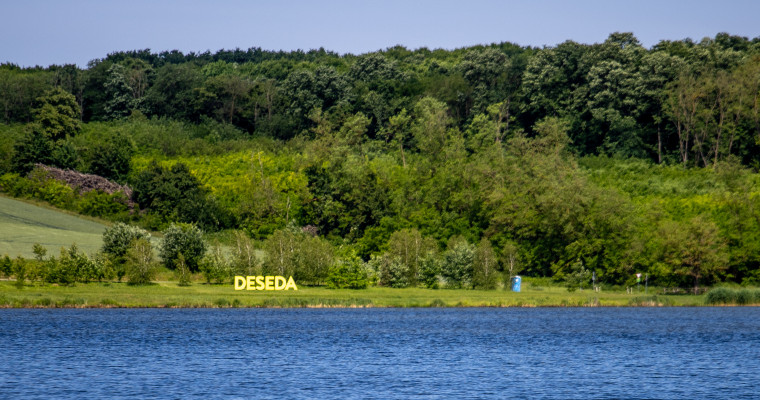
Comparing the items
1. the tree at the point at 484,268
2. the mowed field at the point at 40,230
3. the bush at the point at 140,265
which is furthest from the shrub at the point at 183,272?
the tree at the point at 484,268

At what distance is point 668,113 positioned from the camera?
155000 millimetres

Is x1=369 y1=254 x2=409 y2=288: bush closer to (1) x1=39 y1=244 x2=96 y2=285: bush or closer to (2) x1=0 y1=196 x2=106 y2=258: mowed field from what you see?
(1) x1=39 y1=244 x2=96 y2=285: bush

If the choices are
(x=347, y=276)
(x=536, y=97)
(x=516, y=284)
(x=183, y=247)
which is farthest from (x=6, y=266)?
(x=536, y=97)

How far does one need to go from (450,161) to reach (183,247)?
5058cm

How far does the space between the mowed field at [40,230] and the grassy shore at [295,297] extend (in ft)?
63.5

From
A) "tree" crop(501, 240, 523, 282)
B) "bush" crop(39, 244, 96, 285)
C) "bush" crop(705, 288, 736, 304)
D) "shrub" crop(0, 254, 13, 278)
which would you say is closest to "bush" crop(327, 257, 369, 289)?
"tree" crop(501, 240, 523, 282)

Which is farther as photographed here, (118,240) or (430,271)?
(430,271)

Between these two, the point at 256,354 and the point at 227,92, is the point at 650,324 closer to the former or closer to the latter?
the point at 256,354

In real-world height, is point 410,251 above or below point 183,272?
above

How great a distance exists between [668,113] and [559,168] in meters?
35.6

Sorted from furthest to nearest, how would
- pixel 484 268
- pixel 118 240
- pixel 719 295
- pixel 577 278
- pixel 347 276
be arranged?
pixel 577 278
pixel 484 268
pixel 347 276
pixel 118 240
pixel 719 295

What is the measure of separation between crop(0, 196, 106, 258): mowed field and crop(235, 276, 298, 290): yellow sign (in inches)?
859

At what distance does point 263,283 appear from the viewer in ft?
341

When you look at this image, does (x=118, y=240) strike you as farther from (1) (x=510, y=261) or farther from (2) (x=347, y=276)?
(1) (x=510, y=261)
